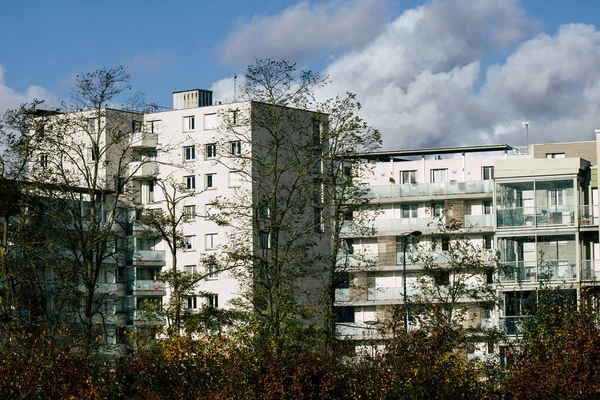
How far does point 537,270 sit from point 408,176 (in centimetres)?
3655

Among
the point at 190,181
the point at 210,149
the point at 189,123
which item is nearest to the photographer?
the point at 210,149

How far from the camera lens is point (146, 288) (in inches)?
4141

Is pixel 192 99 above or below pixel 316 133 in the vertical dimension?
above

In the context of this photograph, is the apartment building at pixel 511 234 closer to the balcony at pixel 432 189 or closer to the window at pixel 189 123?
the balcony at pixel 432 189

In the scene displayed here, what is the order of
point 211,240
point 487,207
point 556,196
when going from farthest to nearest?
point 211,240 → point 487,207 → point 556,196

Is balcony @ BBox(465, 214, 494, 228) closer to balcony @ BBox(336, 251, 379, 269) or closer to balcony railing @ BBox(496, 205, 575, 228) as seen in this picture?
balcony @ BBox(336, 251, 379, 269)

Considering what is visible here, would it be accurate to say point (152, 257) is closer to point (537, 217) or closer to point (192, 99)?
point (192, 99)

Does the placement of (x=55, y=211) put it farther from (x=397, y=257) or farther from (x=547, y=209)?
(x=397, y=257)

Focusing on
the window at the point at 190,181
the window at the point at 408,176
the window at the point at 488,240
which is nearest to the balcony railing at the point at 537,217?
the window at the point at 488,240

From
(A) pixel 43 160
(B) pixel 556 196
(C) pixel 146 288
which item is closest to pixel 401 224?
(B) pixel 556 196

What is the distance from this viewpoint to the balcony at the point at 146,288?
4131 inches

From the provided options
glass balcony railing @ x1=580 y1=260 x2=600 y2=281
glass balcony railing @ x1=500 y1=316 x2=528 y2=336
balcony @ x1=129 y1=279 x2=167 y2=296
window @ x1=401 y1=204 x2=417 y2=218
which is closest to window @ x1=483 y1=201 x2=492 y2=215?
window @ x1=401 y1=204 x2=417 y2=218

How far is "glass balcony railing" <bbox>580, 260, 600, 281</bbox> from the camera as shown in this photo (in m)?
72.1

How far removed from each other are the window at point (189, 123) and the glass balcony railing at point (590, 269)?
4458cm
